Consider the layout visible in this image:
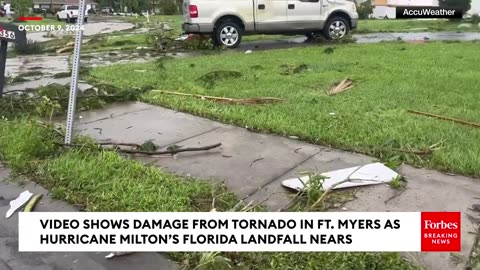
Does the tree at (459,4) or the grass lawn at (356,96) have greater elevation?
the tree at (459,4)

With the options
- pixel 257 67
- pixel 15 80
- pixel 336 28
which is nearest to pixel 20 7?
pixel 336 28

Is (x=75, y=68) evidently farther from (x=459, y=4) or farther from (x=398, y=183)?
(x=459, y=4)

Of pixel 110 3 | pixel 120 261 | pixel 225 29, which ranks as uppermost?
pixel 110 3

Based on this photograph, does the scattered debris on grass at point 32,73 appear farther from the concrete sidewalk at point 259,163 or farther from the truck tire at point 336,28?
the truck tire at point 336,28

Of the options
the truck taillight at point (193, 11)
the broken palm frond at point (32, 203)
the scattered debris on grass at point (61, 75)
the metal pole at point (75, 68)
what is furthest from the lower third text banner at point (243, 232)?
the truck taillight at point (193, 11)

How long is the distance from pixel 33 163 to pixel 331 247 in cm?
260

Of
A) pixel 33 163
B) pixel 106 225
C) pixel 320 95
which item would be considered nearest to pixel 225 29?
pixel 320 95

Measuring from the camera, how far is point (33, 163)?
392 cm

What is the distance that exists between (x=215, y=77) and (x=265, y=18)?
633 centimetres

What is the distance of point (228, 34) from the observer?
42.4 ft

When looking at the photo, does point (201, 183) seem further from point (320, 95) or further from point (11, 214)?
point (320, 95)

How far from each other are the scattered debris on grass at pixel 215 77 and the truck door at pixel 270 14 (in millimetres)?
A: 5830

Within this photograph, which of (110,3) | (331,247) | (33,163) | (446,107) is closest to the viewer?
(331,247)

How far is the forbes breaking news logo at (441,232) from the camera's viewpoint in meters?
2.60
